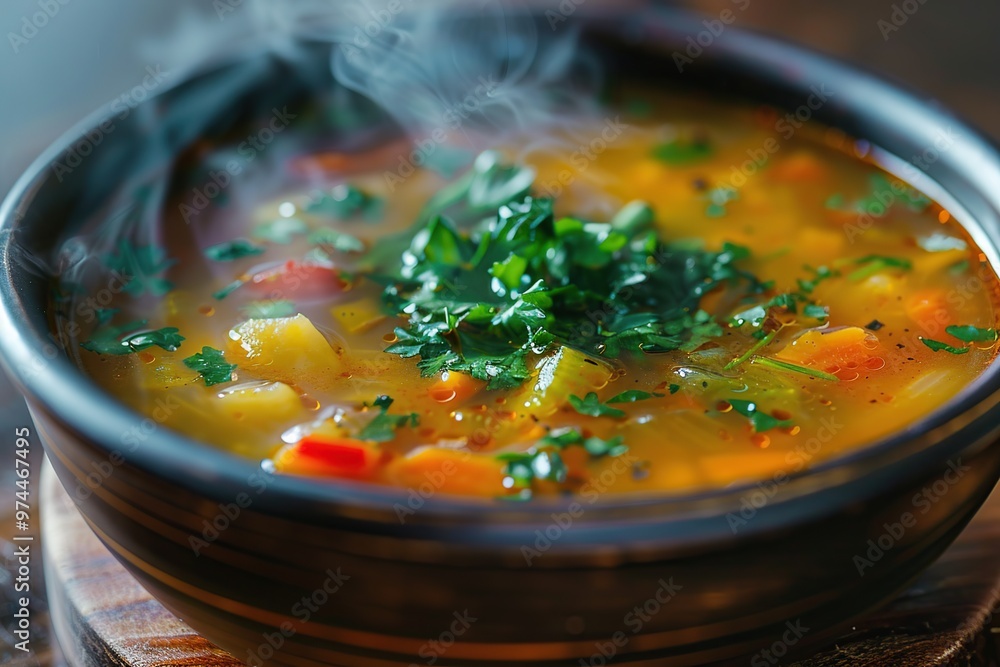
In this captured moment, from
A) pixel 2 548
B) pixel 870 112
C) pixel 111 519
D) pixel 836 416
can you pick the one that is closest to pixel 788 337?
pixel 836 416

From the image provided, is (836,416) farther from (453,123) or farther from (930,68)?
(930,68)

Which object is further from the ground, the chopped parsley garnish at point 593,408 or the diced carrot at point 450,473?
the chopped parsley garnish at point 593,408

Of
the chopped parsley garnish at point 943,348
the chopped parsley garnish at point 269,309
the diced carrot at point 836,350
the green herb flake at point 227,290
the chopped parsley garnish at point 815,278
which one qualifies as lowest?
the green herb flake at point 227,290

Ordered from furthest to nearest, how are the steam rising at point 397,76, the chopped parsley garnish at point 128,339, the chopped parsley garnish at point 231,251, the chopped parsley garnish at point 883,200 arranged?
the steam rising at point 397,76
the chopped parsley garnish at point 883,200
the chopped parsley garnish at point 231,251
the chopped parsley garnish at point 128,339

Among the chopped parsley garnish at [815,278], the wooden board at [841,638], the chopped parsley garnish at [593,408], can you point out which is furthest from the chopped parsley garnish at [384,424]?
the chopped parsley garnish at [815,278]

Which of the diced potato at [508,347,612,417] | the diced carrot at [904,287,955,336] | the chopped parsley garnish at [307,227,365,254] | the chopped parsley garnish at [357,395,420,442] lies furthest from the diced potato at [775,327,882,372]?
the chopped parsley garnish at [307,227,365,254]

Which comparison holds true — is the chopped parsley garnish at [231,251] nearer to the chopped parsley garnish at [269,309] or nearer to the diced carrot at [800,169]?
the chopped parsley garnish at [269,309]

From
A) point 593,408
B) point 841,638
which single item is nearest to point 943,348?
point 841,638
